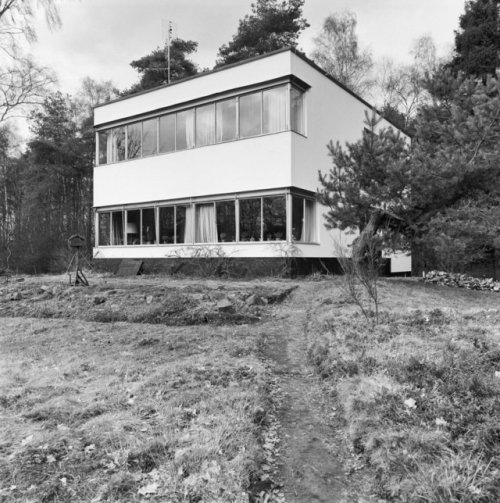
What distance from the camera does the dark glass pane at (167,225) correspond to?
Result: 15.4 meters

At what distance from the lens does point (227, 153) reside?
13742mm

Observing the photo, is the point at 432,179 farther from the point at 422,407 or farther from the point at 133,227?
the point at 133,227

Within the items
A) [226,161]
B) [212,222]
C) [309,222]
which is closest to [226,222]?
[212,222]

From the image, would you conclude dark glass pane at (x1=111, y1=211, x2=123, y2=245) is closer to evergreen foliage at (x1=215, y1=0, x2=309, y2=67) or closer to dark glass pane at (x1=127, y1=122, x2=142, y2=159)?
dark glass pane at (x1=127, y1=122, x2=142, y2=159)

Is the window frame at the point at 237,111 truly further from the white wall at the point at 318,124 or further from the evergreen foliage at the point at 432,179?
the evergreen foliage at the point at 432,179

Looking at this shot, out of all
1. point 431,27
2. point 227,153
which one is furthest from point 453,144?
point 431,27

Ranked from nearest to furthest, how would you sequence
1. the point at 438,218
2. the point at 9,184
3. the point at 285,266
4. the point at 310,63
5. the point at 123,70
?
the point at 438,218
the point at 285,266
the point at 310,63
the point at 9,184
the point at 123,70

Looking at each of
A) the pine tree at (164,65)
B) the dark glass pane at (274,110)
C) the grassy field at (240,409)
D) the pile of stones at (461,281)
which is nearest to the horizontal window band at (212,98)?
the dark glass pane at (274,110)

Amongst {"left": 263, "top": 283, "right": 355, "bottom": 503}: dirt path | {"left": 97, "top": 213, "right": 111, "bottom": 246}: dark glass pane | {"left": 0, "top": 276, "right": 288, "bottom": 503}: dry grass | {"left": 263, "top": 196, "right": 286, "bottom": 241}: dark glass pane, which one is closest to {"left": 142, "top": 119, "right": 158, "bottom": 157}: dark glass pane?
{"left": 97, "top": 213, "right": 111, "bottom": 246}: dark glass pane

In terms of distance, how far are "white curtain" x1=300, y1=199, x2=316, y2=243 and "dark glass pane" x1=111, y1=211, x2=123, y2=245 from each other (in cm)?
771

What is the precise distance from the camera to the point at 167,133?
15.6 metres

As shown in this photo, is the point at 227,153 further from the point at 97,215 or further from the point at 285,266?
the point at 97,215

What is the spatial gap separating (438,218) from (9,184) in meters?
27.1

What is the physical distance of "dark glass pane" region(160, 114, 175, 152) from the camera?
15.4 m
